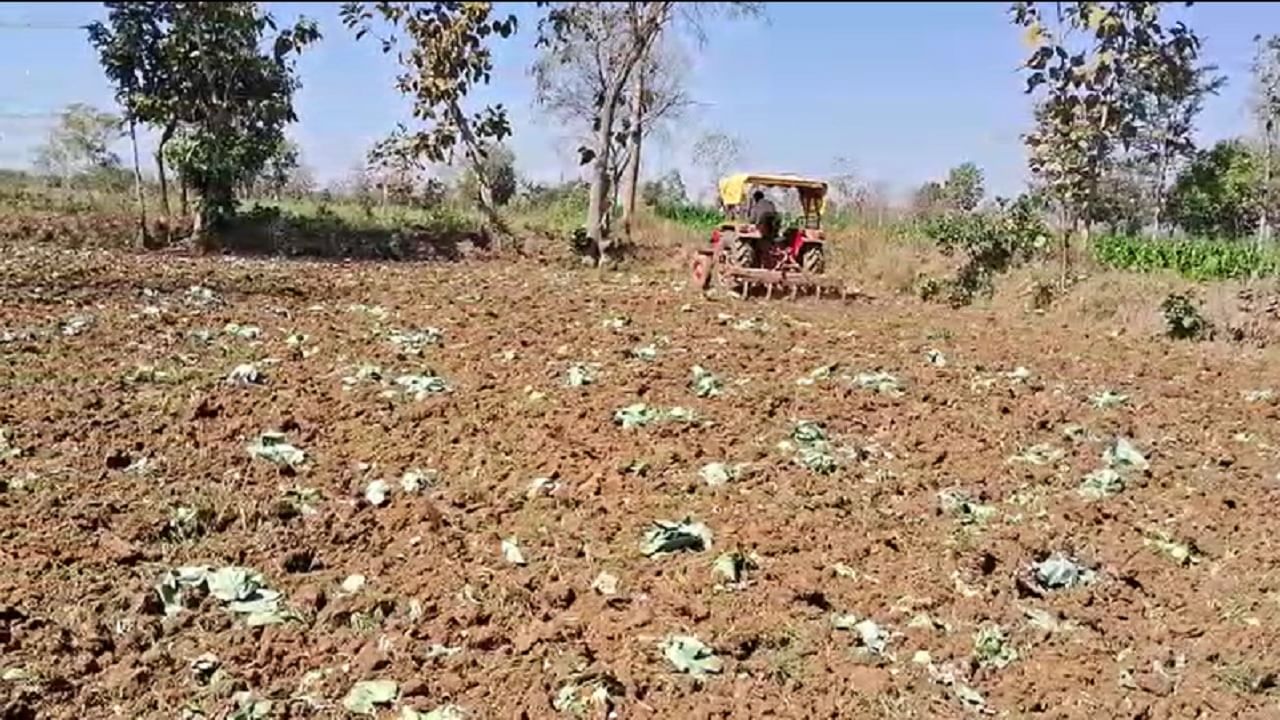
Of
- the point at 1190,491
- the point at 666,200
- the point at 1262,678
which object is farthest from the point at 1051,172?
the point at 666,200

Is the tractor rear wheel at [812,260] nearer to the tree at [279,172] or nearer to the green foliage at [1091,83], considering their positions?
the green foliage at [1091,83]

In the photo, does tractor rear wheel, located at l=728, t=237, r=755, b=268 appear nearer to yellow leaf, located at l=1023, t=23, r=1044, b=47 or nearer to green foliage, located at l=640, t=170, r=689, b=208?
yellow leaf, located at l=1023, t=23, r=1044, b=47

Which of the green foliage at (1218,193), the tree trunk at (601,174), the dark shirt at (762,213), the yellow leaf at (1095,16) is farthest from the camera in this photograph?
the green foliage at (1218,193)

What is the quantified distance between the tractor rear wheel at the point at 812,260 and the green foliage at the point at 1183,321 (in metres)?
3.58

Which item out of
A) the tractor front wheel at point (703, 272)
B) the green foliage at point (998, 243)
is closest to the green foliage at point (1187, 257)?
the green foliage at point (998, 243)

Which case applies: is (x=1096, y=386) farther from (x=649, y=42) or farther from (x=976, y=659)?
(x=649, y=42)

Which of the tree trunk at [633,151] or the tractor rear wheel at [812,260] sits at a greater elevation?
the tree trunk at [633,151]

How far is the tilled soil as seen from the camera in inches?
143

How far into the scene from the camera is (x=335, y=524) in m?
4.69

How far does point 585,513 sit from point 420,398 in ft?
6.44

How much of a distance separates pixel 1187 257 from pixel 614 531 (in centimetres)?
1417

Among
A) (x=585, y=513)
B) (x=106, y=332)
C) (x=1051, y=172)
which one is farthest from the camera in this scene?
(x=1051, y=172)

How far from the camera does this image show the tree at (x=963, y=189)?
17.1 meters

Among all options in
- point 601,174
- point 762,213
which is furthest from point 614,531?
point 601,174
